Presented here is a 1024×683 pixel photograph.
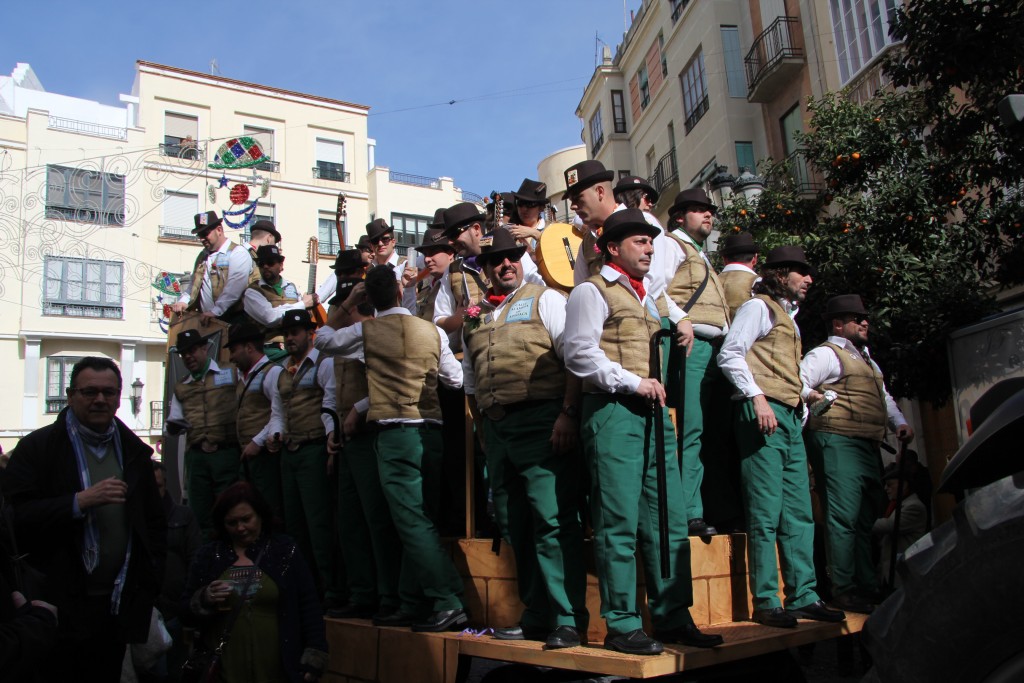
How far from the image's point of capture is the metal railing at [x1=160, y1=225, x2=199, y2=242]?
89.7 feet

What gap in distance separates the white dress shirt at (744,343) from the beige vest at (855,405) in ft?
1.48

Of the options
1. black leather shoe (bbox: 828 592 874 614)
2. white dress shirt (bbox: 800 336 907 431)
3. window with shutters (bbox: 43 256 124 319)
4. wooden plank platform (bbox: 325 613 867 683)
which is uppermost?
window with shutters (bbox: 43 256 124 319)

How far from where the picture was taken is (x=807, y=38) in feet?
61.6

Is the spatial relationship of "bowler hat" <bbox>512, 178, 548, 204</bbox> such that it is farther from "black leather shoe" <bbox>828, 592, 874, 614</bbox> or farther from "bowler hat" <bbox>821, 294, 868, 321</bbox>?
"black leather shoe" <bbox>828, 592, 874, 614</bbox>

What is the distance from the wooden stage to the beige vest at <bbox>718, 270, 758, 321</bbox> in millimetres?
1872

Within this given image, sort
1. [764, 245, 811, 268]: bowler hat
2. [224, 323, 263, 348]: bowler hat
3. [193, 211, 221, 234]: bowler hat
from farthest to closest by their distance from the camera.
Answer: [193, 211, 221, 234]: bowler hat, [224, 323, 263, 348]: bowler hat, [764, 245, 811, 268]: bowler hat

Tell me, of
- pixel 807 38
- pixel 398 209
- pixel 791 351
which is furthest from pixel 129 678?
pixel 398 209

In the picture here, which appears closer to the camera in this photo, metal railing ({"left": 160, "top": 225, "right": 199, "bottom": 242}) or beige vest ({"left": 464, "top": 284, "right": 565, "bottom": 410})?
beige vest ({"left": 464, "top": 284, "right": 565, "bottom": 410})

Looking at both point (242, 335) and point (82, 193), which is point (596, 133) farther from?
point (242, 335)

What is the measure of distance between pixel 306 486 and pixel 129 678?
1649 millimetres

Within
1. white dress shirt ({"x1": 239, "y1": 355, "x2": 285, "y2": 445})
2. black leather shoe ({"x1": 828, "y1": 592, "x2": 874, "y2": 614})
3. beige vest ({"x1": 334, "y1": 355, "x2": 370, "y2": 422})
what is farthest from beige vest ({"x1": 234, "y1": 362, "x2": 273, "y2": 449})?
black leather shoe ({"x1": 828, "y1": 592, "x2": 874, "y2": 614})

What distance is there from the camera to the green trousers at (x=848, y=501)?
5492 millimetres

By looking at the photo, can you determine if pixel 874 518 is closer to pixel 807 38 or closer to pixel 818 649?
pixel 818 649

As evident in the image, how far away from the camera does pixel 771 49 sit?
20.0 m
